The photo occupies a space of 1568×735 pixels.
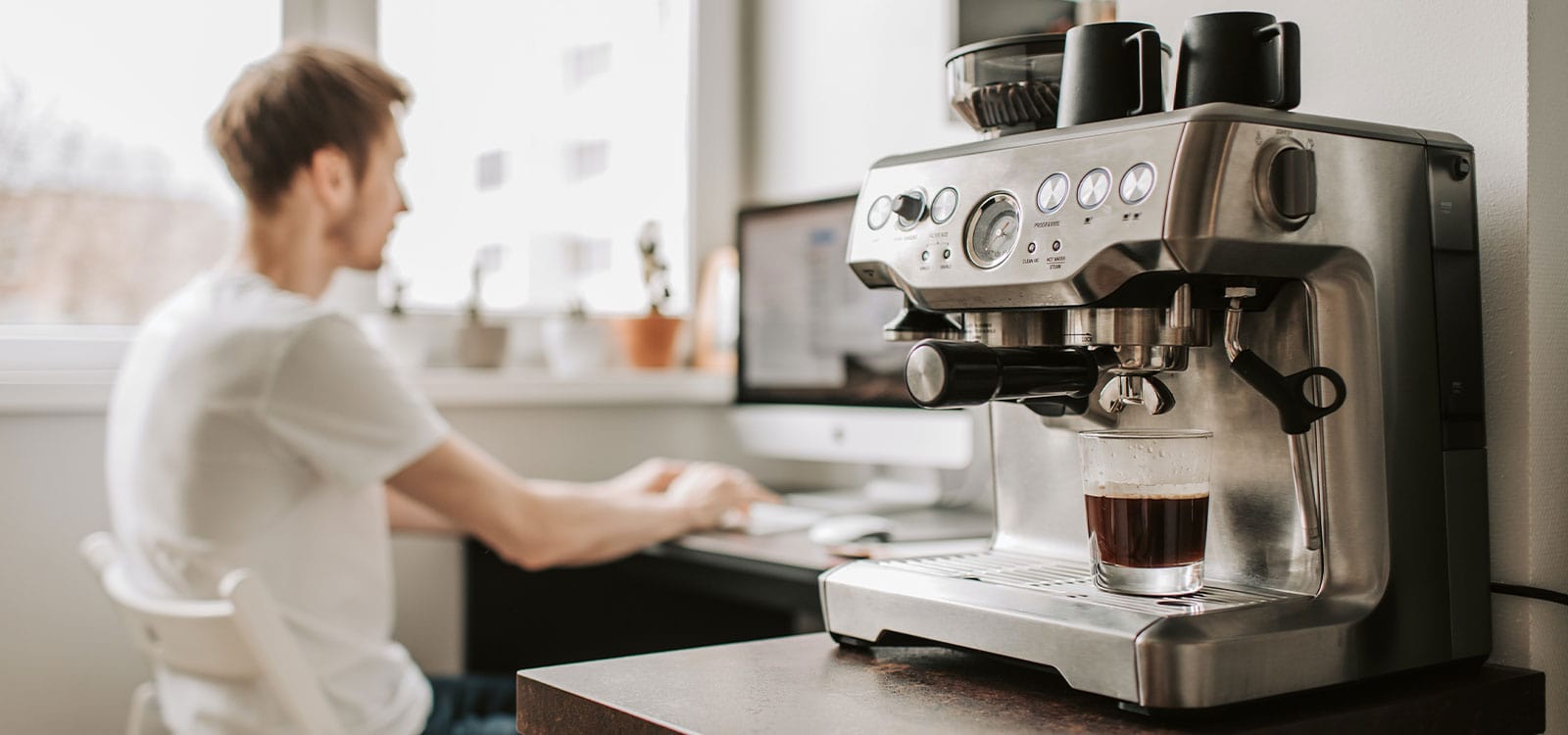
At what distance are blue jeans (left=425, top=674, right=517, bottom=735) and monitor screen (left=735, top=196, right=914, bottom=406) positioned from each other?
0.65 meters

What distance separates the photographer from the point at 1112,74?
2.73ft

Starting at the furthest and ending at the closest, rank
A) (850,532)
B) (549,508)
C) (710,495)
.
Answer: (710,495) < (549,508) < (850,532)

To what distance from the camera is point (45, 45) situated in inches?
81.1

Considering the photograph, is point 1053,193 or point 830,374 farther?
point 830,374

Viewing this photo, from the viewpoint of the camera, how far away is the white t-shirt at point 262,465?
153 centimetres

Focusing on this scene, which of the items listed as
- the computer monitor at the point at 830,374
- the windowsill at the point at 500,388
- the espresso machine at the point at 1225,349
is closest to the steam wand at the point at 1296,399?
the espresso machine at the point at 1225,349

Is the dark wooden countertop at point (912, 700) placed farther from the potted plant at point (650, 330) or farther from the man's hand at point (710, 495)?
the potted plant at point (650, 330)

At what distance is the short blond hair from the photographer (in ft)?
5.61

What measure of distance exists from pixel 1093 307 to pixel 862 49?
71.8 inches

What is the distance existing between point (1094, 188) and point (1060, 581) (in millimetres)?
268

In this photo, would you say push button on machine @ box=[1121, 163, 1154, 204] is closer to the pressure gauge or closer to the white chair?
the pressure gauge

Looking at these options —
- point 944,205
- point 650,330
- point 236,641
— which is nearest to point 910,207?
point 944,205

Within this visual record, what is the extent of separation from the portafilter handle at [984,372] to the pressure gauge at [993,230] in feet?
0.18

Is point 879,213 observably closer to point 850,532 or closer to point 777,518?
point 850,532
